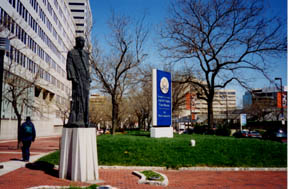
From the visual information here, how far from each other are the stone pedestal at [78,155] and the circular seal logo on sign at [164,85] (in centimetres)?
941

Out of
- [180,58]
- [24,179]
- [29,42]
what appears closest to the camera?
[24,179]

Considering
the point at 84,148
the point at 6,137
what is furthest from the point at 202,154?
the point at 6,137

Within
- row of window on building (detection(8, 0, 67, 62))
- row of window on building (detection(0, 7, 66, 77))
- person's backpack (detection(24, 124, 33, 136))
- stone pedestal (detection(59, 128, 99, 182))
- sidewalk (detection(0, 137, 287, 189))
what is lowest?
sidewalk (detection(0, 137, 287, 189))

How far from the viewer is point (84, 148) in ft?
27.2

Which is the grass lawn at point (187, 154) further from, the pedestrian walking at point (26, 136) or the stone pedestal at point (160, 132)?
the stone pedestal at point (160, 132)

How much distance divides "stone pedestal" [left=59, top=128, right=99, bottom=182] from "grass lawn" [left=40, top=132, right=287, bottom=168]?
2916 millimetres

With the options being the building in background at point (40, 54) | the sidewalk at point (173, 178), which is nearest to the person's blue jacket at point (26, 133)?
the sidewalk at point (173, 178)

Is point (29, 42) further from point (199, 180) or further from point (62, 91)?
point (199, 180)

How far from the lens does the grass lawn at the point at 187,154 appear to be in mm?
11578

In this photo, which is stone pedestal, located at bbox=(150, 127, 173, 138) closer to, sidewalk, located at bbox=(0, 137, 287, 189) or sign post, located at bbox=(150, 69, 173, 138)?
sign post, located at bbox=(150, 69, 173, 138)

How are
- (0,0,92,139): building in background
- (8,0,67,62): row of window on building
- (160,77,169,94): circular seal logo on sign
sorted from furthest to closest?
1. (8,0,67,62): row of window on building
2. (0,0,92,139): building in background
3. (160,77,169,94): circular seal logo on sign

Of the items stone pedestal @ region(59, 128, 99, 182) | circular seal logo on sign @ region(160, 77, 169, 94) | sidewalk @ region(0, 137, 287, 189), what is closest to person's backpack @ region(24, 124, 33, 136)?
sidewalk @ region(0, 137, 287, 189)

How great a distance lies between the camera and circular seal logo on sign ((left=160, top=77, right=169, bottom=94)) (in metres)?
17.5

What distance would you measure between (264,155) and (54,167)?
9.62 meters
